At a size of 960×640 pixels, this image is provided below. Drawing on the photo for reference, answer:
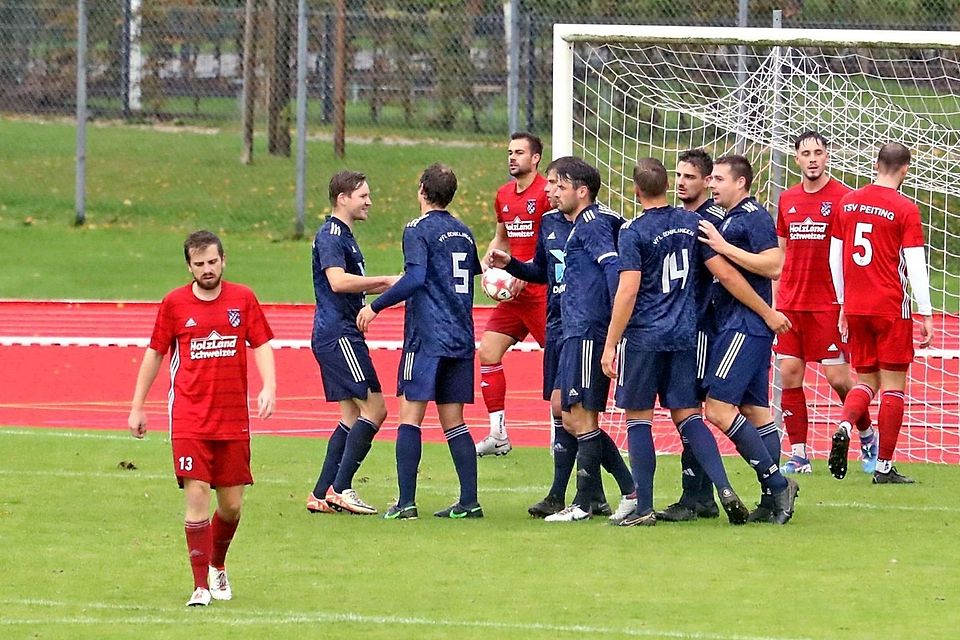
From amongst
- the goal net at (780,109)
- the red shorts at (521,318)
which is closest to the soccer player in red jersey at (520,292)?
the red shorts at (521,318)

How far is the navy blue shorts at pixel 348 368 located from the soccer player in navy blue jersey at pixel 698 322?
1799 mm

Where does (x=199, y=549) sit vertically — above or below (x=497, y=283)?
below

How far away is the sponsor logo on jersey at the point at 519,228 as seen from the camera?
1163 centimetres

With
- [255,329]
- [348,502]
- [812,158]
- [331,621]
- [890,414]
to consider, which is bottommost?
[331,621]

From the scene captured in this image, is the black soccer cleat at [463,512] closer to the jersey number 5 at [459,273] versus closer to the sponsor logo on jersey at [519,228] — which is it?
the jersey number 5 at [459,273]

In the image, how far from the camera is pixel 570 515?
938 centimetres

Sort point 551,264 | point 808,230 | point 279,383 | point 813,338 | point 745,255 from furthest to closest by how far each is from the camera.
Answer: point 279,383 < point 813,338 < point 808,230 < point 551,264 < point 745,255

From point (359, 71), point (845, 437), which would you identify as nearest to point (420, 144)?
point (359, 71)

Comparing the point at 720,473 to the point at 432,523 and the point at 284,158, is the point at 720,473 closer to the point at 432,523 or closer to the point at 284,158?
the point at 432,523

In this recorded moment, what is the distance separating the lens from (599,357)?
9.20m

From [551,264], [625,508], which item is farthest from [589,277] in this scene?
[625,508]

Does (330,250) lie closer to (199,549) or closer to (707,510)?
(707,510)

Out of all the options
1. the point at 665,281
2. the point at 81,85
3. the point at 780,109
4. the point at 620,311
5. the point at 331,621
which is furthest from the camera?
the point at 81,85

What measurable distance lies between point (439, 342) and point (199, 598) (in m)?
2.56
